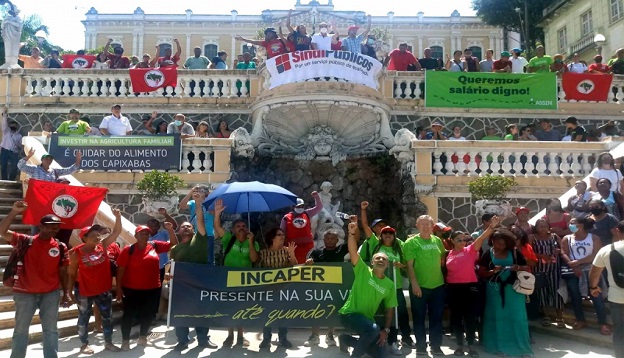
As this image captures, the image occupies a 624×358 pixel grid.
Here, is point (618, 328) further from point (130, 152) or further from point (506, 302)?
point (130, 152)

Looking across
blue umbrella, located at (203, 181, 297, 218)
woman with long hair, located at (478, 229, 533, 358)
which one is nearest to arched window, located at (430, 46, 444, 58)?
blue umbrella, located at (203, 181, 297, 218)

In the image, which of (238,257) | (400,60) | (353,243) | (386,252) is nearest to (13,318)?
(238,257)

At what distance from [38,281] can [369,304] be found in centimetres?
337

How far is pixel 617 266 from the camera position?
204 inches

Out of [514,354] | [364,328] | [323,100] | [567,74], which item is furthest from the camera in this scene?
[567,74]

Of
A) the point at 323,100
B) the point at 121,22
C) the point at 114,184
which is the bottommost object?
the point at 114,184

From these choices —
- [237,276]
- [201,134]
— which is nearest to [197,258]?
[237,276]

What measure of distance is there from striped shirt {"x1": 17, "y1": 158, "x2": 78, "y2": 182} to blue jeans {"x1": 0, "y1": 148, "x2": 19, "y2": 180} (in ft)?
11.2

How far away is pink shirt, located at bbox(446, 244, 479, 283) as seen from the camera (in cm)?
616

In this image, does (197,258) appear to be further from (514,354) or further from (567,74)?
(567,74)

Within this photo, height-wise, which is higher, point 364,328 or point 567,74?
point 567,74

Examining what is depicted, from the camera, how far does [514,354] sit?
6039mm

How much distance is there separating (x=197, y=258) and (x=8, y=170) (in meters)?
7.19

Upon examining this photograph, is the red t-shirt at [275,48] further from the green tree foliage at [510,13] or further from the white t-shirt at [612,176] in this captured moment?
the green tree foliage at [510,13]
